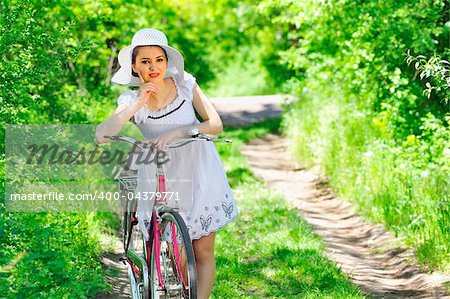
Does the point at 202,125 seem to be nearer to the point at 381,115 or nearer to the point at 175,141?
the point at 175,141

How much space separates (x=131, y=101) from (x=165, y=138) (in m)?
0.30

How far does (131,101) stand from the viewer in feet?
15.0

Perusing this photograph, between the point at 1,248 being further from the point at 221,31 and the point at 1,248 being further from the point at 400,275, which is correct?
the point at 221,31

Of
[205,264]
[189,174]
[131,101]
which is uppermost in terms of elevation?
[131,101]

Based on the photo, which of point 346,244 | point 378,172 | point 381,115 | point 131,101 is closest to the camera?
point 131,101

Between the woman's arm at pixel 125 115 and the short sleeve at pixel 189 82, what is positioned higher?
the short sleeve at pixel 189 82

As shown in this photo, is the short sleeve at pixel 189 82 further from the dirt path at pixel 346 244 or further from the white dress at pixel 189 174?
the dirt path at pixel 346 244

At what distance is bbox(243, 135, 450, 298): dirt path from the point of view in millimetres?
6465

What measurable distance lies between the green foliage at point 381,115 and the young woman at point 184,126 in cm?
257

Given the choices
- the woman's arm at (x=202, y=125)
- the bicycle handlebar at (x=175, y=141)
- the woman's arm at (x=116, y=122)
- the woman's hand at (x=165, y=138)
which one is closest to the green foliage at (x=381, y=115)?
the woman's arm at (x=202, y=125)

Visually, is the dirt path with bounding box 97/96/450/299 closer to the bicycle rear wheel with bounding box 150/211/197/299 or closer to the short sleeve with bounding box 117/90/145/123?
the bicycle rear wheel with bounding box 150/211/197/299

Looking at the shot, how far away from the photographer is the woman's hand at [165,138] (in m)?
4.46

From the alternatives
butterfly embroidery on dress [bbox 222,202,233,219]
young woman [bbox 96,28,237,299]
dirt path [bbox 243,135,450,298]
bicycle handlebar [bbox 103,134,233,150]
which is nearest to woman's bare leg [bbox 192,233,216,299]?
young woman [bbox 96,28,237,299]

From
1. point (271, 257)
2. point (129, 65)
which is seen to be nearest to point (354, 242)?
point (271, 257)
